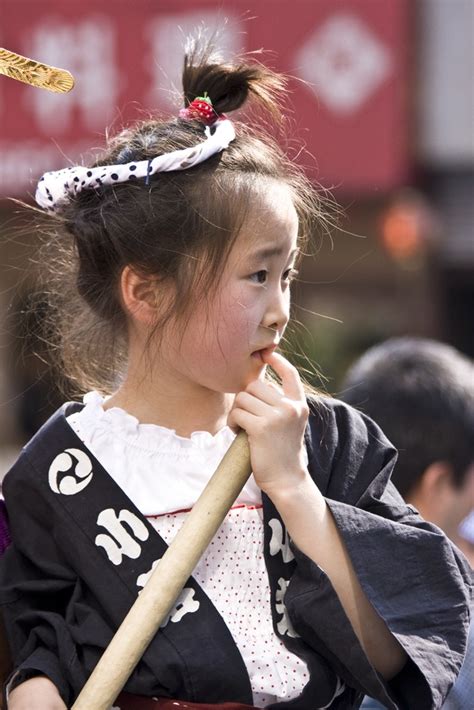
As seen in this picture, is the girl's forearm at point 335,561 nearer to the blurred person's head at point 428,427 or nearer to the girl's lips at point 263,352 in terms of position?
the girl's lips at point 263,352

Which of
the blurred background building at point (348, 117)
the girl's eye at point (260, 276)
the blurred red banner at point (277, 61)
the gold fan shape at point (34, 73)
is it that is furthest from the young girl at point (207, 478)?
the blurred red banner at point (277, 61)

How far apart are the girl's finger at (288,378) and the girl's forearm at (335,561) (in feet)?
0.35

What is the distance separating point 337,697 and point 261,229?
2.05 feet

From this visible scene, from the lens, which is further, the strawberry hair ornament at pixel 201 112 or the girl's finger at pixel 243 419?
the strawberry hair ornament at pixel 201 112

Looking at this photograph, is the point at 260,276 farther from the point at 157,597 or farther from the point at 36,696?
the point at 36,696

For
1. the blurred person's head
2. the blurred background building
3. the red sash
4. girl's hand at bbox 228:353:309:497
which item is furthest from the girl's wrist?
the blurred background building

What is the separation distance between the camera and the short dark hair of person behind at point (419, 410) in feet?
7.88

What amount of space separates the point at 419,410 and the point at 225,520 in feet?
3.07

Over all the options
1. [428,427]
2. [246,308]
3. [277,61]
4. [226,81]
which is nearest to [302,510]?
[246,308]

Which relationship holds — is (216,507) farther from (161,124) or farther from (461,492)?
(461,492)

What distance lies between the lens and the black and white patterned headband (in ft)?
5.07

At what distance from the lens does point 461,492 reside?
2.43 metres

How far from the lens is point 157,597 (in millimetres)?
1376

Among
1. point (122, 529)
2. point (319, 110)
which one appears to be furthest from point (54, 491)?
point (319, 110)
